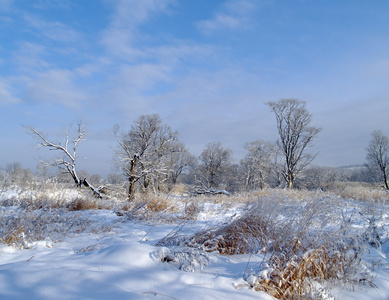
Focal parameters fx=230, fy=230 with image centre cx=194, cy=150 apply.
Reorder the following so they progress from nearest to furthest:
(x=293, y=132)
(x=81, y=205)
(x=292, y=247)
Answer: (x=292, y=247) < (x=81, y=205) < (x=293, y=132)

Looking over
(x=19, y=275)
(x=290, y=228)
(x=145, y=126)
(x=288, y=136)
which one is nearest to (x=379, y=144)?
(x=288, y=136)

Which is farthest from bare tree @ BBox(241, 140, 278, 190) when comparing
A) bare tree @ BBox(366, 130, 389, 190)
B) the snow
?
the snow

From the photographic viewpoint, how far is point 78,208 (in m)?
6.95

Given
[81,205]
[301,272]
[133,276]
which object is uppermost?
[133,276]

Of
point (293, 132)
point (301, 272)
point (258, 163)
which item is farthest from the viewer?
point (258, 163)

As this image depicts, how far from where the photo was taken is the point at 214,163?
4466 centimetres

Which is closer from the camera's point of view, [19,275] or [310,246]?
[19,275]

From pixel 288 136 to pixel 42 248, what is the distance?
2477 cm

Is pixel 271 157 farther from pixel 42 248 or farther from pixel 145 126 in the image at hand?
pixel 42 248

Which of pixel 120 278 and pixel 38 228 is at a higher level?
pixel 120 278

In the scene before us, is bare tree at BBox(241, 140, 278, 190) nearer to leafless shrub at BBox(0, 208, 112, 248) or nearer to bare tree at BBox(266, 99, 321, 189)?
bare tree at BBox(266, 99, 321, 189)

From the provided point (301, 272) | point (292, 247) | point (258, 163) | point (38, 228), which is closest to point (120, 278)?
point (301, 272)

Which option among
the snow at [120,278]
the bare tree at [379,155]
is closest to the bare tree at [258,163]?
the bare tree at [379,155]

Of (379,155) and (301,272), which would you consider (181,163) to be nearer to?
(379,155)
